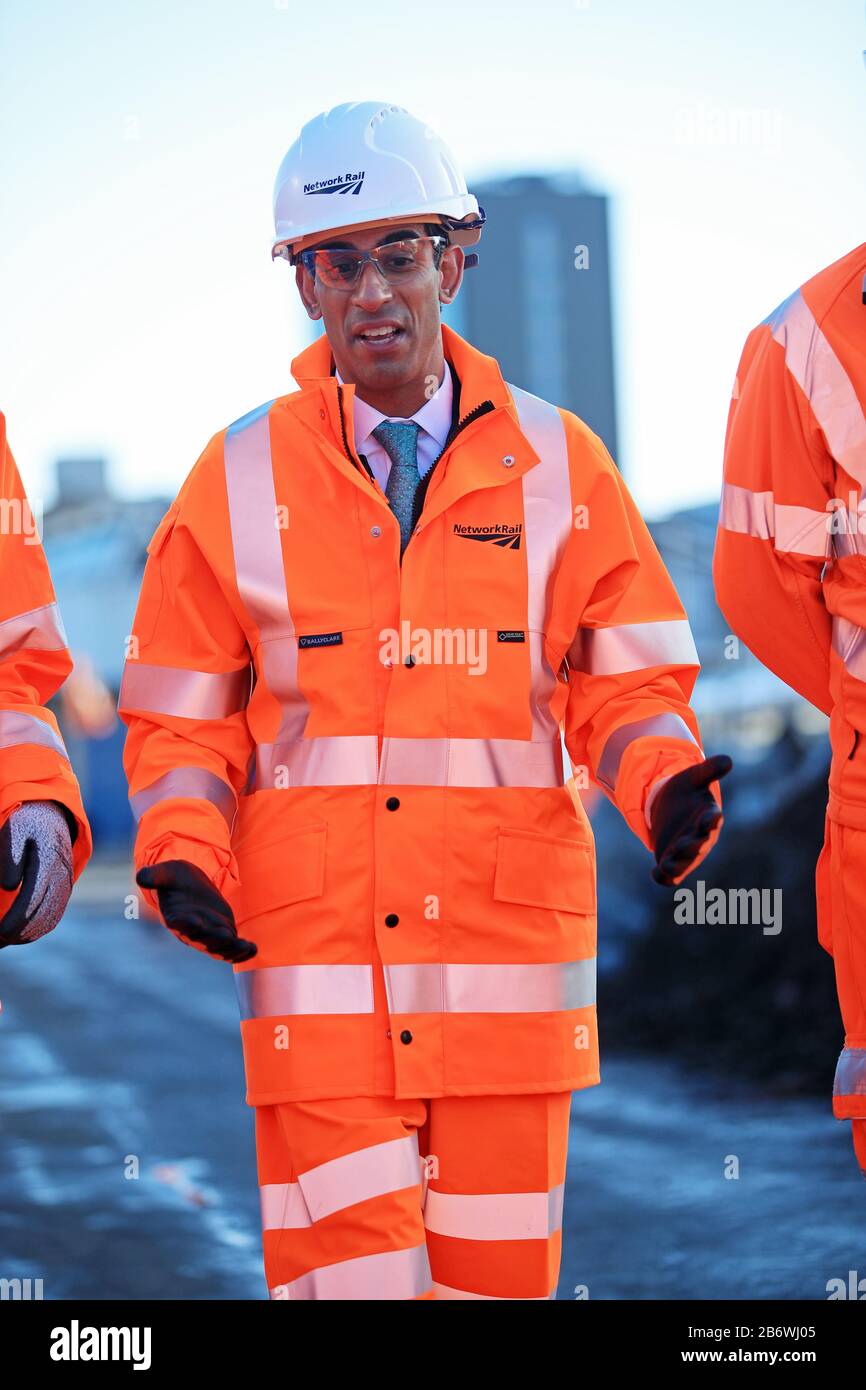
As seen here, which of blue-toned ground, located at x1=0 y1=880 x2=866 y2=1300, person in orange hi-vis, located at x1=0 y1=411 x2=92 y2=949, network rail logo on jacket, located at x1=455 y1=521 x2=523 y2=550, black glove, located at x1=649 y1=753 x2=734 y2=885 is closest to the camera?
black glove, located at x1=649 y1=753 x2=734 y2=885

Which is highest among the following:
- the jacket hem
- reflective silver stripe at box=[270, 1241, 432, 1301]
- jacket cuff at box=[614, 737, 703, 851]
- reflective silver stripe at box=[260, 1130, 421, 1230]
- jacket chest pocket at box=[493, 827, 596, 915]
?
jacket cuff at box=[614, 737, 703, 851]

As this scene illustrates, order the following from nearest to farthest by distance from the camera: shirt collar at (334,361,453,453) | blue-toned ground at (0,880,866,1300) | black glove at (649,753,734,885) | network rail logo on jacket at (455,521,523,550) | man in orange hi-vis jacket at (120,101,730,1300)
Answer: black glove at (649,753,734,885)
man in orange hi-vis jacket at (120,101,730,1300)
network rail logo on jacket at (455,521,523,550)
shirt collar at (334,361,453,453)
blue-toned ground at (0,880,866,1300)

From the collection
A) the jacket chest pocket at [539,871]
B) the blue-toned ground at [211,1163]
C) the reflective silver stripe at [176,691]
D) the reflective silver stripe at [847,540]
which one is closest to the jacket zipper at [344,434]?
the reflective silver stripe at [176,691]

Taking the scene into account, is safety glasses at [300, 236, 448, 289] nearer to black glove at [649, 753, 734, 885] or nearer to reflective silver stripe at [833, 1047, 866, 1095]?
black glove at [649, 753, 734, 885]

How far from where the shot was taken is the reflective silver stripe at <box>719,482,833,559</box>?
3.09 meters

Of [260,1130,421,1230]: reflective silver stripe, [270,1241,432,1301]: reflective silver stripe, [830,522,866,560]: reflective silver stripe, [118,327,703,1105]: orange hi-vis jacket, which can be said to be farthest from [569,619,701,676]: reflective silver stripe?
[270,1241,432,1301]: reflective silver stripe

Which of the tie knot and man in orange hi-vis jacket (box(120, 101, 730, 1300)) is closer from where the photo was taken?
man in orange hi-vis jacket (box(120, 101, 730, 1300))

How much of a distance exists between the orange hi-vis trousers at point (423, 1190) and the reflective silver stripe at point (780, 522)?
0.90 m

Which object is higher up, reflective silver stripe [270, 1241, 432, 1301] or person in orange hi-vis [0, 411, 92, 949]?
person in orange hi-vis [0, 411, 92, 949]

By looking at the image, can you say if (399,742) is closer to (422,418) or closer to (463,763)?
(463,763)

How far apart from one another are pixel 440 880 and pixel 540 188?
93.4 inches

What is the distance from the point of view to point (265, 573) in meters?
3.09

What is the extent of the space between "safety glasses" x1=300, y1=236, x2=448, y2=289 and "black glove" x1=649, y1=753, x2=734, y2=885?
2.96 feet

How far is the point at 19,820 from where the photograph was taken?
2.90m
